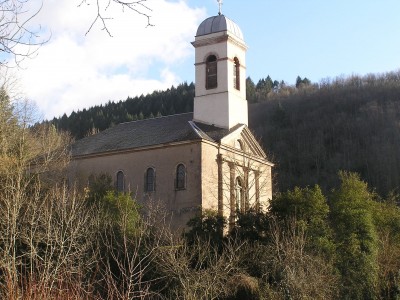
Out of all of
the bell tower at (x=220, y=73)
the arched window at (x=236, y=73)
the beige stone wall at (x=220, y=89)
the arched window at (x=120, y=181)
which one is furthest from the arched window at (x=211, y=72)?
the arched window at (x=120, y=181)

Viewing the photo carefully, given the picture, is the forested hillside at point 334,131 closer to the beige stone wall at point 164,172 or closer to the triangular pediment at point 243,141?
the triangular pediment at point 243,141

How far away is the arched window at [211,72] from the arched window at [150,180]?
6.71m

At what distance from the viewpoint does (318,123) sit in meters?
92.1

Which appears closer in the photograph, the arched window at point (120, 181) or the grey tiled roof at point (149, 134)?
the grey tiled roof at point (149, 134)

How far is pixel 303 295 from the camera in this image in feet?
61.2

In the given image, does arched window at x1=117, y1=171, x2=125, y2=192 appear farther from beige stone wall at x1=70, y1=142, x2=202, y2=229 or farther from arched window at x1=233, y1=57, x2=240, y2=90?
arched window at x1=233, y1=57, x2=240, y2=90

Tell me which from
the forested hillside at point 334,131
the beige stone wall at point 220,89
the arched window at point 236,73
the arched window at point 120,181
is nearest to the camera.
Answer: the arched window at point 120,181

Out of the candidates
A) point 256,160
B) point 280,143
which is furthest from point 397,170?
point 256,160

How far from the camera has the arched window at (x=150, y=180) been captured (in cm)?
3350

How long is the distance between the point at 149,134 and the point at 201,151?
494cm

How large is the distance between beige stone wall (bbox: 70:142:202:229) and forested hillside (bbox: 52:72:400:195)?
3387 cm

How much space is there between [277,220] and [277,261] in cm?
349

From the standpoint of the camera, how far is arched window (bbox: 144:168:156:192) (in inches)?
1319

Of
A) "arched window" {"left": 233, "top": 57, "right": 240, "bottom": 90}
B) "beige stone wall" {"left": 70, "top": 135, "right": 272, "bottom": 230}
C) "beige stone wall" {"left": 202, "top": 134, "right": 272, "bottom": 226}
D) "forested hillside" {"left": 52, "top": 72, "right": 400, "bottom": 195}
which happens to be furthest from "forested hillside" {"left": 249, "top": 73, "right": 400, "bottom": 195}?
"beige stone wall" {"left": 70, "top": 135, "right": 272, "bottom": 230}
